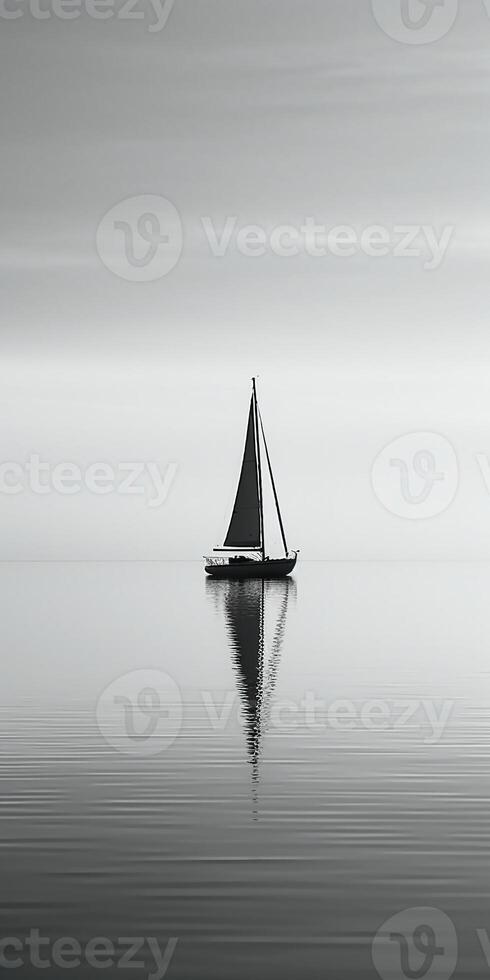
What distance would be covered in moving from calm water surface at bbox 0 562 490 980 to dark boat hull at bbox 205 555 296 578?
125031mm

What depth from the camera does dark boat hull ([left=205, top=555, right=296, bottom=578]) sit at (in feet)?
624

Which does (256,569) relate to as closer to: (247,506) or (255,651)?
(247,506)

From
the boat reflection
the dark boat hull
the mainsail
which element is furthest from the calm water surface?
the dark boat hull

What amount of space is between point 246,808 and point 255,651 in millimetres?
45000

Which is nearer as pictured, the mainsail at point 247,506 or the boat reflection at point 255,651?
the boat reflection at point 255,651

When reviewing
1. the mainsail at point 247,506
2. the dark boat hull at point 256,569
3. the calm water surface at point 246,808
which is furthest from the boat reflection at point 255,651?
the dark boat hull at point 256,569

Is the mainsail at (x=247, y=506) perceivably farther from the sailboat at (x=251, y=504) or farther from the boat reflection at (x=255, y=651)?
the boat reflection at (x=255, y=651)

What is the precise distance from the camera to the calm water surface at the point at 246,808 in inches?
719

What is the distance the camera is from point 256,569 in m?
192

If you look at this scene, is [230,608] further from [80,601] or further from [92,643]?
[92,643]

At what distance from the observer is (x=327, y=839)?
24172mm

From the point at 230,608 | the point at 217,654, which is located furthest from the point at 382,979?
the point at 230,608

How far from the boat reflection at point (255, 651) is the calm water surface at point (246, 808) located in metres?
0.27

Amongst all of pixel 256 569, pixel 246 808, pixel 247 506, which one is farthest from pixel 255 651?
pixel 256 569
